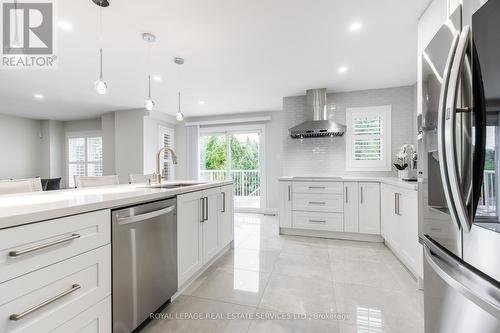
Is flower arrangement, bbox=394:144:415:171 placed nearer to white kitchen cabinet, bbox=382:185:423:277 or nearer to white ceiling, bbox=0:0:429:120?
white kitchen cabinet, bbox=382:185:423:277

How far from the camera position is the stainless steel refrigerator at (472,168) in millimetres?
641

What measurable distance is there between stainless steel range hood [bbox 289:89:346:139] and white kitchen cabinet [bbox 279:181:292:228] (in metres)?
0.98

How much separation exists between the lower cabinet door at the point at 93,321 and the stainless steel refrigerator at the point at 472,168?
1.53 meters

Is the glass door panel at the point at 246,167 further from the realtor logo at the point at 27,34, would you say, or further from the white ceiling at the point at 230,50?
the realtor logo at the point at 27,34

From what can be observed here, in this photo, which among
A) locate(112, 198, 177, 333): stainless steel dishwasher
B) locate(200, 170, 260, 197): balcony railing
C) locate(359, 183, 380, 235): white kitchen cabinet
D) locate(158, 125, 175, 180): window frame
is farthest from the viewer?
locate(200, 170, 260, 197): balcony railing

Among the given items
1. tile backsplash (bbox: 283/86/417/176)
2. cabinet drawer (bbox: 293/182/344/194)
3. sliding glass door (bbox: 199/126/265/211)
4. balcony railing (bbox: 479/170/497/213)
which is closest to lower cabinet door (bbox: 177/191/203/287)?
balcony railing (bbox: 479/170/497/213)

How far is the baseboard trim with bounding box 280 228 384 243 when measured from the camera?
10.3ft

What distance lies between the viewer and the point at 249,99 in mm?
4406

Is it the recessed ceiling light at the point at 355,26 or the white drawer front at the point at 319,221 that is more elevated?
the recessed ceiling light at the point at 355,26

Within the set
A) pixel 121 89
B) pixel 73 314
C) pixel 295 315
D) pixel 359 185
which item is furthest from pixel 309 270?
pixel 121 89

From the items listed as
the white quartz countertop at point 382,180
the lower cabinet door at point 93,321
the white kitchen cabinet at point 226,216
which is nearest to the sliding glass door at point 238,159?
the white quartz countertop at point 382,180

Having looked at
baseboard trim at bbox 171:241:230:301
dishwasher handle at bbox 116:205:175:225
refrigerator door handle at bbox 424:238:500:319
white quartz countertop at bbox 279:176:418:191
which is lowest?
baseboard trim at bbox 171:241:230:301

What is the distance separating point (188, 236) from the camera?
1.88 m

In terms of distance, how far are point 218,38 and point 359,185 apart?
106 inches
